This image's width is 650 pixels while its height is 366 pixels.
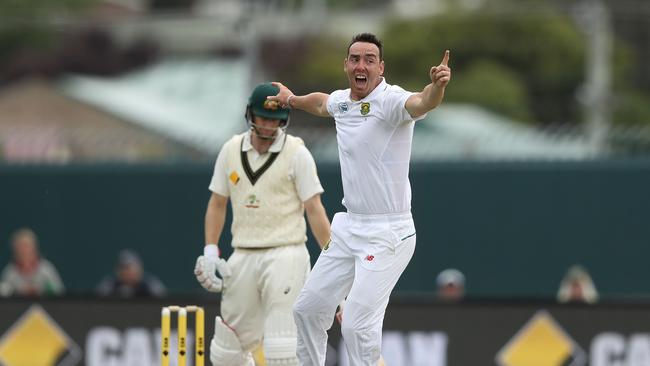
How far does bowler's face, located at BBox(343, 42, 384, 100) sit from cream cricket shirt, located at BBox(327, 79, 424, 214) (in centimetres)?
8

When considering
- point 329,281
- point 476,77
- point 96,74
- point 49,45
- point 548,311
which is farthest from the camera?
point 49,45

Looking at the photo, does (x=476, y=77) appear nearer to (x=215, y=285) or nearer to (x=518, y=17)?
(x=518, y=17)

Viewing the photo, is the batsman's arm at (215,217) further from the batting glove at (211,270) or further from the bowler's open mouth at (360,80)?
the bowler's open mouth at (360,80)

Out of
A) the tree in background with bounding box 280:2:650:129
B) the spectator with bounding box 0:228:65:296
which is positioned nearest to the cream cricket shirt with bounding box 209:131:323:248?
the spectator with bounding box 0:228:65:296

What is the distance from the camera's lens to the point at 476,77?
126 ft

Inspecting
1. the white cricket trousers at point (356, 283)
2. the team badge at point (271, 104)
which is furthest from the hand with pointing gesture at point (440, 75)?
the team badge at point (271, 104)

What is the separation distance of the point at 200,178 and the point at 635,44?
33.8 metres

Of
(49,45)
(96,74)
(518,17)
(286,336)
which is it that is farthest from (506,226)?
(49,45)

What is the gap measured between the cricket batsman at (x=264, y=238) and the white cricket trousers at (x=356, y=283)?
85 centimetres

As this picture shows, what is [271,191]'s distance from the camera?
35.6 ft

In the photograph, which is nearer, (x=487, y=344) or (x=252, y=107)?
(x=252, y=107)

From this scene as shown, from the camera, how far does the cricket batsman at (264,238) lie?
1073cm

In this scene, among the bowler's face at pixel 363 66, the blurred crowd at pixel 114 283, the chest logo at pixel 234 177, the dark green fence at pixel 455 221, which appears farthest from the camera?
the dark green fence at pixel 455 221

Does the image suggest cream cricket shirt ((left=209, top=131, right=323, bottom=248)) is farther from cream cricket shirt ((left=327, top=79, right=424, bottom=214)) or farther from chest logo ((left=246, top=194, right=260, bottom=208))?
cream cricket shirt ((left=327, top=79, right=424, bottom=214))
